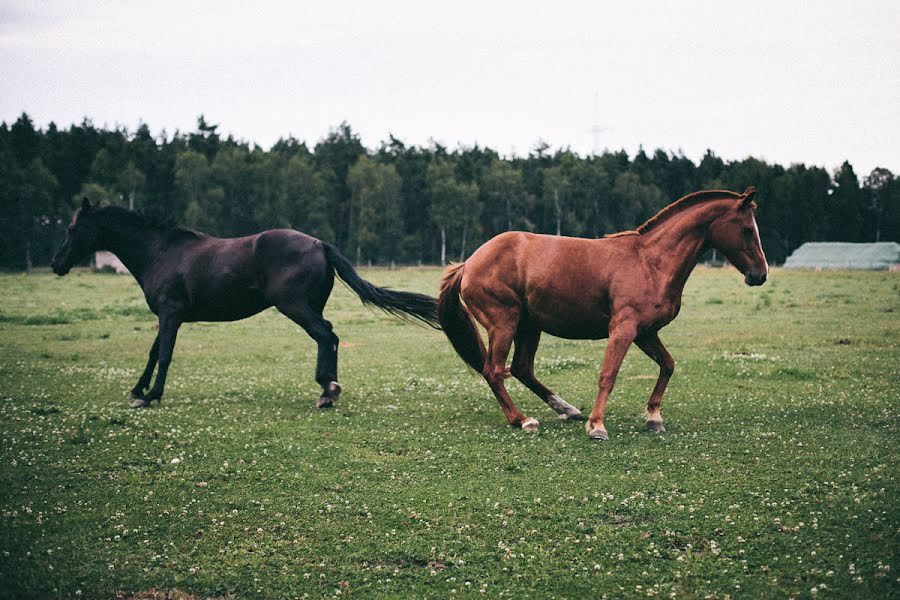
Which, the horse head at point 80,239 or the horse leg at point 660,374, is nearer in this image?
the horse leg at point 660,374

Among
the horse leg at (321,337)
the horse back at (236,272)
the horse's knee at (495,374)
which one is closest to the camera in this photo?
the horse's knee at (495,374)

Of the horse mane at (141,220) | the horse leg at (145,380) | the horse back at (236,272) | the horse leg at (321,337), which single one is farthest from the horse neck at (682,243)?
the horse leg at (145,380)

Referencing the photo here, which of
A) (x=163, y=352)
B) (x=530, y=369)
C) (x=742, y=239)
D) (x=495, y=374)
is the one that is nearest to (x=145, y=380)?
(x=163, y=352)

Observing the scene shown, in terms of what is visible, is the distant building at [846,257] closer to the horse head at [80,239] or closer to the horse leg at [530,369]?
the horse leg at [530,369]

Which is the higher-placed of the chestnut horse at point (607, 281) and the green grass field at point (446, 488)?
the chestnut horse at point (607, 281)

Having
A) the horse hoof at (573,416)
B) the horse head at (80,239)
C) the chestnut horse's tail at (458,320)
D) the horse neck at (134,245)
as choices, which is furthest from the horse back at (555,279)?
the horse head at (80,239)

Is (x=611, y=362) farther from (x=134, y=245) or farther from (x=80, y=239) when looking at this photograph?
(x=80, y=239)

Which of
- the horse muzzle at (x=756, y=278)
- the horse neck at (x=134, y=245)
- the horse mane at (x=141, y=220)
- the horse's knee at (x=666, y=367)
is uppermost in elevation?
the horse mane at (x=141, y=220)

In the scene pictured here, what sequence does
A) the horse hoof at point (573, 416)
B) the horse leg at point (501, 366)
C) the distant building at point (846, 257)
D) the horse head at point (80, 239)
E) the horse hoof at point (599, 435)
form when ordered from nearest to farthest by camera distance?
the horse hoof at point (599, 435) → the horse leg at point (501, 366) → the horse hoof at point (573, 416) → the horse head at point (80, 239) → the distant building at point (846, 257)

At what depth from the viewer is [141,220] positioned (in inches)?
562

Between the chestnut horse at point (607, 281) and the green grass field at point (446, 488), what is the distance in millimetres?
1047

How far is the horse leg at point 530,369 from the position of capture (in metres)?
11.7

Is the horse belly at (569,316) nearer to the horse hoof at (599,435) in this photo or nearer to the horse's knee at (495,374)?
the horse's knee at (495,374)

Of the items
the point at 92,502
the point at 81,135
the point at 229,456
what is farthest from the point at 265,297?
the point at 81,135
